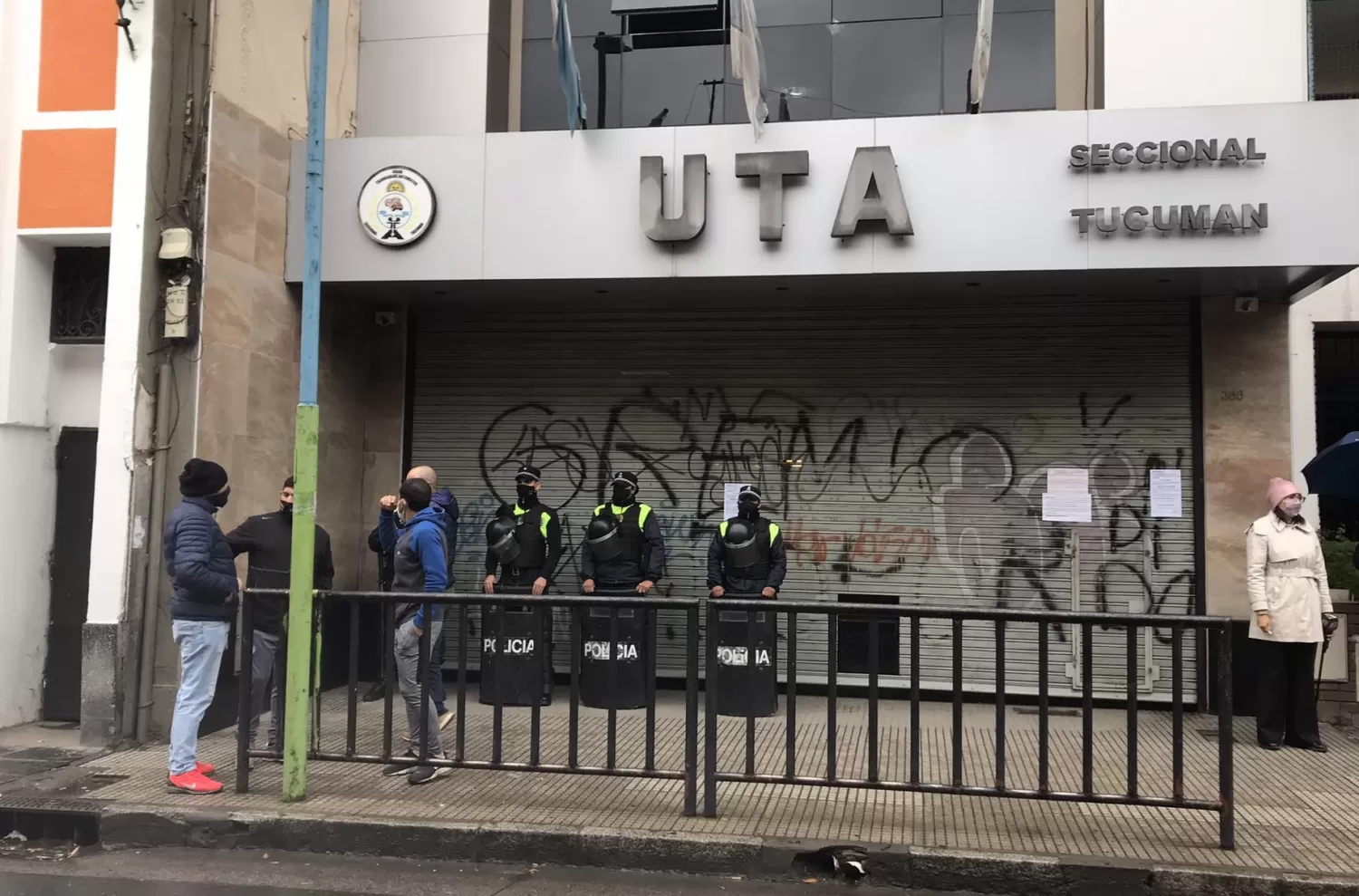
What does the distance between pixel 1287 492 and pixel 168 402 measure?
8217mm

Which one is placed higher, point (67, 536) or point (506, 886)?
point (67, 536)

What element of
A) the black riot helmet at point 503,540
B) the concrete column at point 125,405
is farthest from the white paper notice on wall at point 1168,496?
the concrete column at point 125,405

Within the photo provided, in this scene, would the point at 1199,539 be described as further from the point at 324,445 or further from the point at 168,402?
the point at 168,402

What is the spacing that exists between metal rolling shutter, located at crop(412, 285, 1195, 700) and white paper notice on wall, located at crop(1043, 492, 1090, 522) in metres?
0.12

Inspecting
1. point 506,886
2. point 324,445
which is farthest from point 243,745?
point 324,445

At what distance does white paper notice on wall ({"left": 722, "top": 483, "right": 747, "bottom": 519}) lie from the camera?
30.0 ft

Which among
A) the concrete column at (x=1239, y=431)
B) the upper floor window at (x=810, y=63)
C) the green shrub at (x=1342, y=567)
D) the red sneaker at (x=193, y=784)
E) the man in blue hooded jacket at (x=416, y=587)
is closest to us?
the red sneaker at (x=193, y=784)

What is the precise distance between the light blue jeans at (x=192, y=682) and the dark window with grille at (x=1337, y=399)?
904cm

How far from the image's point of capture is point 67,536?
7586 mm

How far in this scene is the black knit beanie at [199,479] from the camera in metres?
5.92

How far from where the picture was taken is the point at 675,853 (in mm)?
4980

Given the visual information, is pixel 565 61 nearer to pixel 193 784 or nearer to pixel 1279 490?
pixel 193 784

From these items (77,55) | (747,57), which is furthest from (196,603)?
(747,57)

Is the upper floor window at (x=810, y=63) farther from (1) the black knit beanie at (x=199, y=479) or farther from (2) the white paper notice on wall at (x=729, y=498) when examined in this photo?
(1) the black knit beanie at (x=199, y=479)
